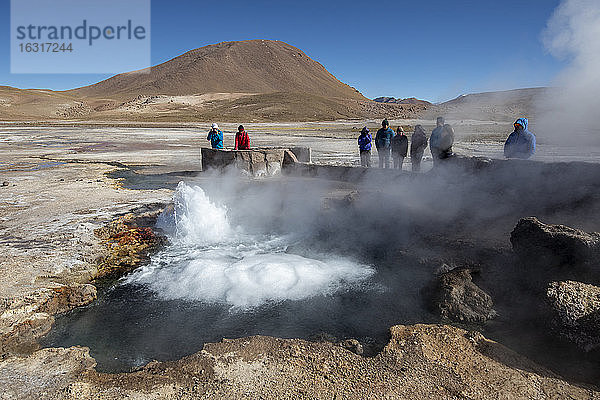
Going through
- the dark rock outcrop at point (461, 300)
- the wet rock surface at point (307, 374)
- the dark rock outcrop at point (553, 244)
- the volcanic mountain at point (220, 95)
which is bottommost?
the wet rock surface at point (307, 374)

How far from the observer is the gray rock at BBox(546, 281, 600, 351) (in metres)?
2.88

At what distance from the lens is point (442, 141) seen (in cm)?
746

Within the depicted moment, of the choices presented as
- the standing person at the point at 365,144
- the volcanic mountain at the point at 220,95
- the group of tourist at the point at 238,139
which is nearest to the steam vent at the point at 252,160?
the group of tourist at the point at 238,139

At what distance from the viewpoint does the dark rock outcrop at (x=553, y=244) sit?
11.5ft

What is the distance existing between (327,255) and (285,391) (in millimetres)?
2876

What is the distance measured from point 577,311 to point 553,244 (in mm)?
972

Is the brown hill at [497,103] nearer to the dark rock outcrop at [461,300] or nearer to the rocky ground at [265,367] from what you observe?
the dark rock outcrop at [461,300]

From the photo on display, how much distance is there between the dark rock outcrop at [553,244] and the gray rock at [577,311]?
0.48 meters

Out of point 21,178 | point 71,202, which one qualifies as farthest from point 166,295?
point 21,178

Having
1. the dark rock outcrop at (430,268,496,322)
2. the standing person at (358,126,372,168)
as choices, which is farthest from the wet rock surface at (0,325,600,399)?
the standing person at (358,126,372,168)

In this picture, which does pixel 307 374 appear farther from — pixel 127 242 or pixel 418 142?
pixel 418 142

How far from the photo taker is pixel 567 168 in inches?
210

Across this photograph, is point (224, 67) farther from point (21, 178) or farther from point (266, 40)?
point (21, 178)

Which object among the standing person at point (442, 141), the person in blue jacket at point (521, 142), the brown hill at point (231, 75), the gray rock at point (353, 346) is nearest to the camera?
the gray rock at point (353, 346)
